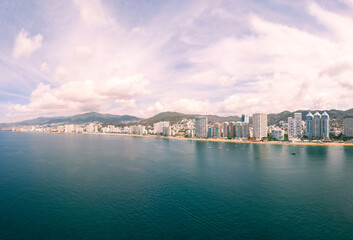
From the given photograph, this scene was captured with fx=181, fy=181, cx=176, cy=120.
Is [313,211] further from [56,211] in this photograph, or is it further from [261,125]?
[261,125]

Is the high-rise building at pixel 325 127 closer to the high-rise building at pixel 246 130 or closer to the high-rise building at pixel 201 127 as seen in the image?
→ the high-rise building at pixel 246 130

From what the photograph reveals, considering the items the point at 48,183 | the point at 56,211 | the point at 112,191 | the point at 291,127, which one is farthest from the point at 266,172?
the point at 291,127

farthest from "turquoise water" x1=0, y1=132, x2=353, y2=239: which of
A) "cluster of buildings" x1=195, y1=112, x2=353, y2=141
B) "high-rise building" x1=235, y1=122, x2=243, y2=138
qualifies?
"high-rise building" x1=235, y1=122, x2=243, y2=138

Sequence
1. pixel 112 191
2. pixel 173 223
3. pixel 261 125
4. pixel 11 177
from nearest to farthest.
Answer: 1. pixel 173 223
2. pixel 112 191
3. pixel 11 177
4. pixel 261 125

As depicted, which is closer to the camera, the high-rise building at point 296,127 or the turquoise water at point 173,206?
the turquoise water at point 173,206

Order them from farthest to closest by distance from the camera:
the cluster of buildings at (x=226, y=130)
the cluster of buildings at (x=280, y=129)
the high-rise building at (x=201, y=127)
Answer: the high-rise building at (x=201, y=127), the cluster of buildings at (x=226, y=130), the cluster of buildings at (x=280, y=129)

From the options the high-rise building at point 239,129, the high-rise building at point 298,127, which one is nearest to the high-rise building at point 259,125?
the high-rise building at point 239,129

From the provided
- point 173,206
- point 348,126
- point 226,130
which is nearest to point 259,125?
point 226,130

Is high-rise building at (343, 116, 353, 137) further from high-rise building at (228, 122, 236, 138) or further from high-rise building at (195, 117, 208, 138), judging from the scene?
high-rise building at (195, 117, 208, 138)
